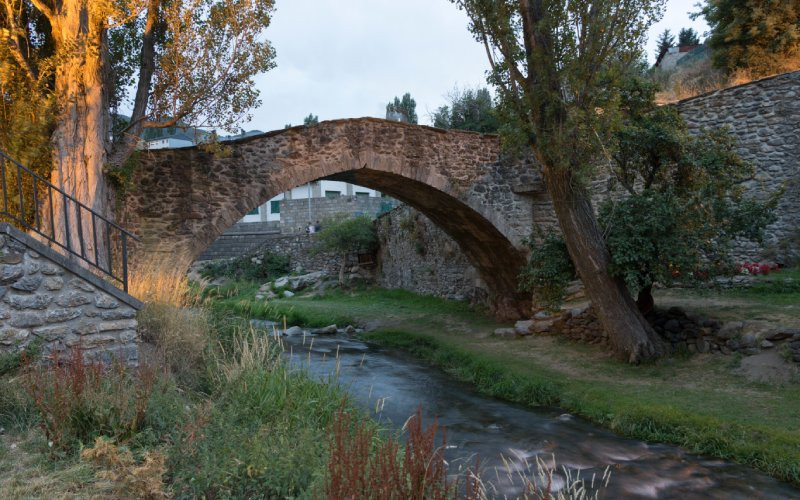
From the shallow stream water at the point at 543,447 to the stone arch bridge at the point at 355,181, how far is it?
3215 millimetres

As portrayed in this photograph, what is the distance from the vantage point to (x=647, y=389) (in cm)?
745

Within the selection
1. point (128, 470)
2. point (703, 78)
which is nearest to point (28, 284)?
point (128, 470)

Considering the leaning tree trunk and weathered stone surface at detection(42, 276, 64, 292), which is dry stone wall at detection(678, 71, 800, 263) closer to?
the leaning tree trunk

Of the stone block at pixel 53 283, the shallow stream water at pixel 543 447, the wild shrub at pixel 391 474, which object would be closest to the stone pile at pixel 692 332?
the shallow stream water at pixel 543 447

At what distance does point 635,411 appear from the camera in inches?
265

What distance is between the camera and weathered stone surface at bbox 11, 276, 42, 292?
499 cm

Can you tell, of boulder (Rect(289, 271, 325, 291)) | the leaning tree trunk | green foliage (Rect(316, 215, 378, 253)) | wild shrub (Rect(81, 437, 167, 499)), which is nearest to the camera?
wild shrub (Rect(81, 437, 167, 499))

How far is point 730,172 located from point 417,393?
5.52 meters

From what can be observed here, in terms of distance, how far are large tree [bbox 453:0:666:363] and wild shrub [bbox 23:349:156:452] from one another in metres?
5.93

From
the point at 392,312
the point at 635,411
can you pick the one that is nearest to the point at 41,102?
the point at 635,411

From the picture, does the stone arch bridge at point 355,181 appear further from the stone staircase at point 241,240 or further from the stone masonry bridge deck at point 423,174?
the stone staircase at point 241,240

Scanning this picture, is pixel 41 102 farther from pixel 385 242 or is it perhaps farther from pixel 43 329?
pixel 385 242

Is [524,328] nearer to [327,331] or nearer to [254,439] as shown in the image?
[327,331]

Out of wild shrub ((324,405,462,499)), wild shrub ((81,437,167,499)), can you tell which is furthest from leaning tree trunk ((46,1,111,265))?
wild shrub ((324,405,462,499))
